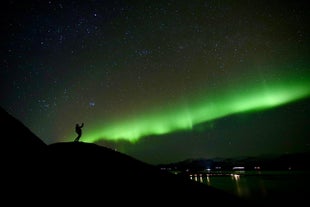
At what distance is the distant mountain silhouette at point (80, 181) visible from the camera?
15.8 feet

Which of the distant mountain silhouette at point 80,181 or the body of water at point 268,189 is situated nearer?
the distant mountain silhouette at point 80,181

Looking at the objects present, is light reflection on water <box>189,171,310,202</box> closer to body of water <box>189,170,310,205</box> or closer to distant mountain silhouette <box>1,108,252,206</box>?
body of water <box>189,170,310,205</box>

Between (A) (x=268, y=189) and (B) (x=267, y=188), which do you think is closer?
(A) (x=268, y=189)

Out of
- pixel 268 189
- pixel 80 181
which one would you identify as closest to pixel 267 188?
pixel 268 189

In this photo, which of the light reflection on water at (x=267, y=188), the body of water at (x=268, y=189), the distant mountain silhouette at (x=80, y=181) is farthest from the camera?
the light reflection on water at (x=267, y=188)

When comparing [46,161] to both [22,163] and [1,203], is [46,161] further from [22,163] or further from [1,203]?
[1,203]

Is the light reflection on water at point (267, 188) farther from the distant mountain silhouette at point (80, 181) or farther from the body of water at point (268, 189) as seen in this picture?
the distant mountain silhouette at point (80, 181)

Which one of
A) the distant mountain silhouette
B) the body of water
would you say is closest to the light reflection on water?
the body of water

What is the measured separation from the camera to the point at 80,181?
6.98m

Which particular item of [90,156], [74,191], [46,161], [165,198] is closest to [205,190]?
[165,198]

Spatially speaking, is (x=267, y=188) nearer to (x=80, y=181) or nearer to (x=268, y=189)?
(x=268, y=189)

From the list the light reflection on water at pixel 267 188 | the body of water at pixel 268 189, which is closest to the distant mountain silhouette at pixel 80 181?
the body of water at pixel 268 189

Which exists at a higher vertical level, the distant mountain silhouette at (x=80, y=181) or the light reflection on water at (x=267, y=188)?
the distant mountain silhouette at (x=80, y=181)

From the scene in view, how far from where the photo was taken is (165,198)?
820 cm
